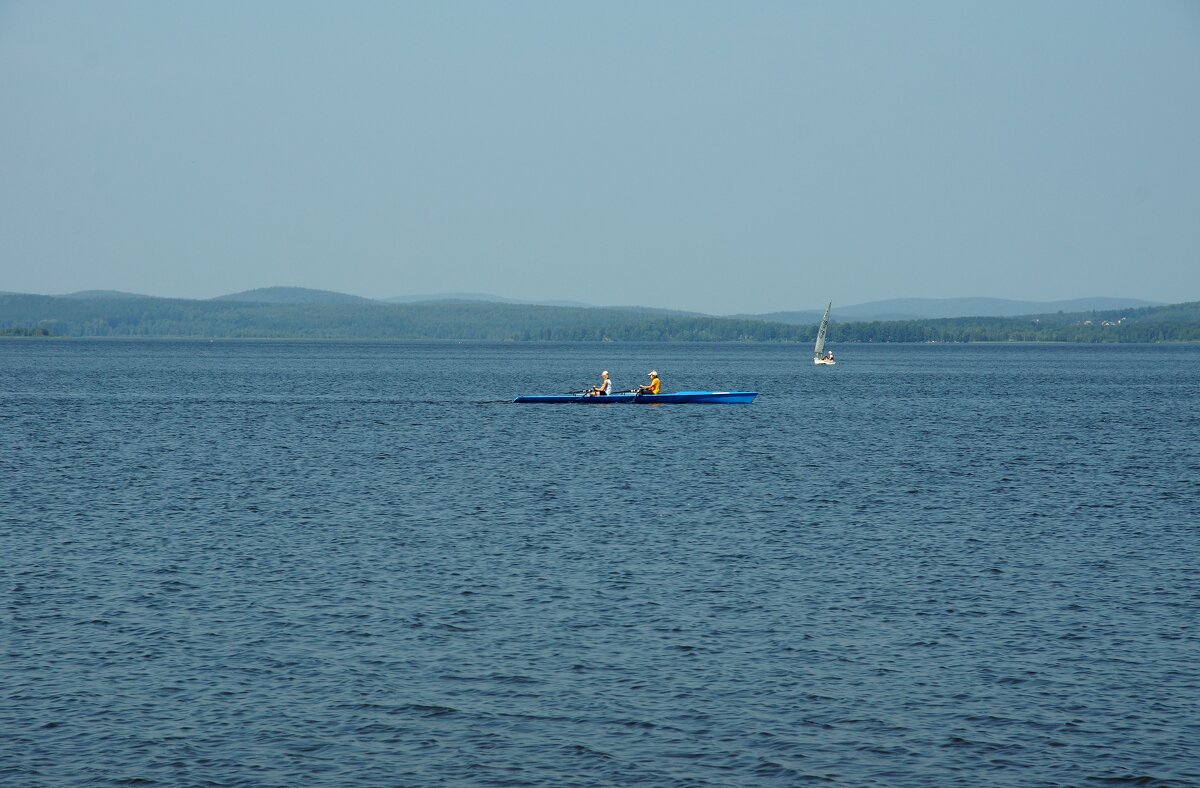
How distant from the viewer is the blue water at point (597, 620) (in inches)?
741

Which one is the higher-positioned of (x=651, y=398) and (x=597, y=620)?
(x=651, y=398)

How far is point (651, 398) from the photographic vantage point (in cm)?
8488

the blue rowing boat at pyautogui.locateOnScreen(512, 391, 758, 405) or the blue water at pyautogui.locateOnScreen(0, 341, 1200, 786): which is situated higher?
the blue rowing boat at pyautogui.locateOnScreen(512, 391, 758, 405)

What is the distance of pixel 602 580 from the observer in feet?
98.5

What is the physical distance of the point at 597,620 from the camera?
26188 millimetres

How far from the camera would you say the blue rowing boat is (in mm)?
85125

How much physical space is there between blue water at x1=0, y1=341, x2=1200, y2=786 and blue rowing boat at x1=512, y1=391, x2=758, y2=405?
84.6 ft

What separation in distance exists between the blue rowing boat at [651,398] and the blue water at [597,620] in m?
25.8

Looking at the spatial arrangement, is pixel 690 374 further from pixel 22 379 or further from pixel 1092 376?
pixel 22 379

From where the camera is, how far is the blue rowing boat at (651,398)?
85.1 metres

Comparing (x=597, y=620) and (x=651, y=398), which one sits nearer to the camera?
(x=597, y=620)

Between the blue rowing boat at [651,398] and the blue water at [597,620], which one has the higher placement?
the blue rowing boat at [651,398]

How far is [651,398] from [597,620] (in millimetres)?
→ 58910

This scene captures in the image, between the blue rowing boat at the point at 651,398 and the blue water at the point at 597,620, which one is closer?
the blue water at the point at 597,620
